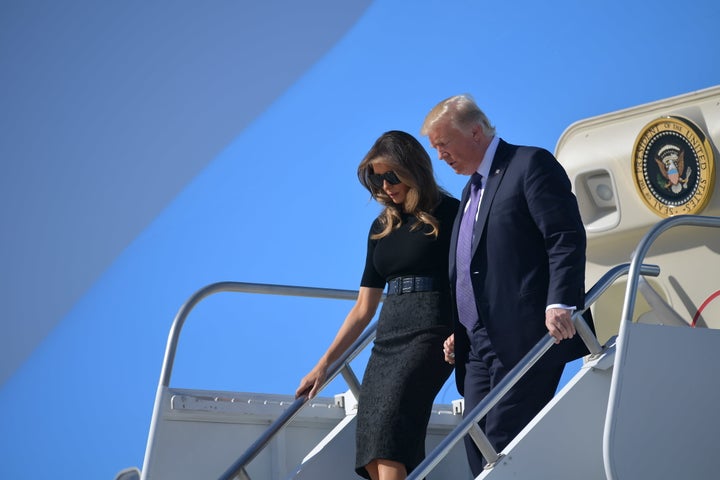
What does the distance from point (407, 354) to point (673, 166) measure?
2.04 m

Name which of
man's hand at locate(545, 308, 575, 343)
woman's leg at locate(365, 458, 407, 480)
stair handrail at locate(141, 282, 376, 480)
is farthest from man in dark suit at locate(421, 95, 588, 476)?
stair handrail at locate(141, 282, 376, 480)

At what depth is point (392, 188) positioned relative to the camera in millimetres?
3725

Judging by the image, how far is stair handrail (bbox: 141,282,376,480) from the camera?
401 centimetres

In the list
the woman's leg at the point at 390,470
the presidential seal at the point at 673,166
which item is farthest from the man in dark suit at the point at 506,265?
the presidential seal at the point at 673,166

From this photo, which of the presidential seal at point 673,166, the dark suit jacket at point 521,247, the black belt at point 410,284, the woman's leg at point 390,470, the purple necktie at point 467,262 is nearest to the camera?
the dark suit jacket at point 521,247

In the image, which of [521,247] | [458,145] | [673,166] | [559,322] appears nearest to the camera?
[559,322]

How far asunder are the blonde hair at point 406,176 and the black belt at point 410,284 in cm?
15

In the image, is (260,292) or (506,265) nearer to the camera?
(506,265)

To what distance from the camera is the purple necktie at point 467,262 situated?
3.43 metres

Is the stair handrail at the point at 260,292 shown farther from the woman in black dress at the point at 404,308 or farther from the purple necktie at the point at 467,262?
the purple necktie at the point at 467,262

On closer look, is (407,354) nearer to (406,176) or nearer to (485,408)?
(485,408)

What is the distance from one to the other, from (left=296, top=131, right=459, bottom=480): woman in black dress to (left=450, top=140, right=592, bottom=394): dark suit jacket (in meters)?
0.29

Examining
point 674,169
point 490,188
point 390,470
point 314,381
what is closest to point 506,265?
point 490,188

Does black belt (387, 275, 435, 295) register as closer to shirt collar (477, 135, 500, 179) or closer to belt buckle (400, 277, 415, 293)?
belt buckle (400, 277, 415, 293)
